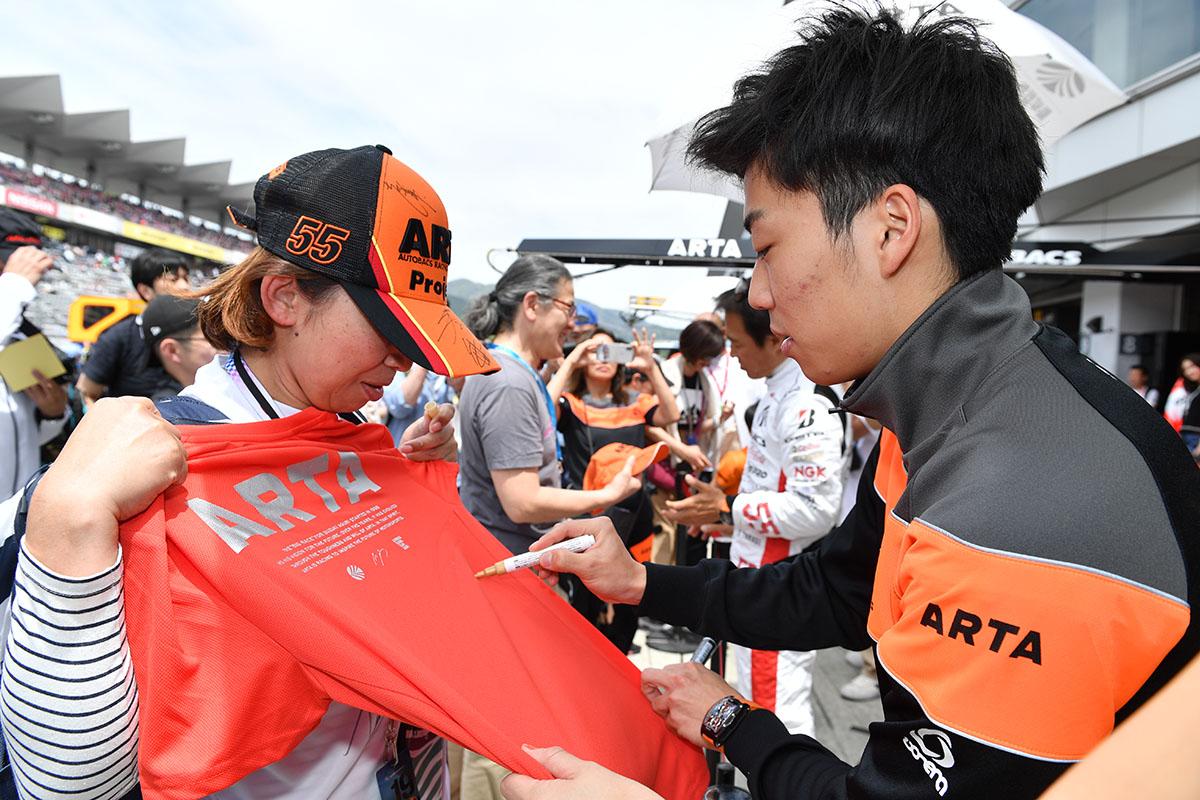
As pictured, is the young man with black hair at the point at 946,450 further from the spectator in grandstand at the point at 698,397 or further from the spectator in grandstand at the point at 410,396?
the spectator in grandstand at the point at 698,397

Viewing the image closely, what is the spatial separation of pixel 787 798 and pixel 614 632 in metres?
2.88

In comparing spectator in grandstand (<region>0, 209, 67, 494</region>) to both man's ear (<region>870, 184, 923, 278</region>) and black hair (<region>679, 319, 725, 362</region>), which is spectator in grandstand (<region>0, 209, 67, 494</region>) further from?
black hair (<region>679, 319, 725, 362</region>)

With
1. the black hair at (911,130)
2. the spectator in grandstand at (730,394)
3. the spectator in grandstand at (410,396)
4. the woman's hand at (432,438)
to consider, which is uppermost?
the black hair at (911,130)

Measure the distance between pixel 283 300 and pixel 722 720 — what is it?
1.08 m

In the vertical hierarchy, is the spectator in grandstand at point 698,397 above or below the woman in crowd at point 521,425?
below

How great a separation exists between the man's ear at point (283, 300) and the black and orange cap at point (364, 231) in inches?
2.7

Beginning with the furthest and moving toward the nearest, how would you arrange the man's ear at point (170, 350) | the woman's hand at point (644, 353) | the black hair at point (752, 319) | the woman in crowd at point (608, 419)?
1. the woman's hand at point (644, 353)
2. the woman in crowd at point (608, 419)
3. the man's ear at point (170, 350)
4. the black hair at point (752, 319)

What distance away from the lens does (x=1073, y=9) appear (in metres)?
13.0

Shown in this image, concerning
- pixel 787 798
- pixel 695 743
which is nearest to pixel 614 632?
pixel 695 743

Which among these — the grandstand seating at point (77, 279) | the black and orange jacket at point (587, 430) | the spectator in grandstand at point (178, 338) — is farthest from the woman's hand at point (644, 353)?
the grandstand seating at point (77, 279)

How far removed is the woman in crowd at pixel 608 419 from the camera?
381 centimetres

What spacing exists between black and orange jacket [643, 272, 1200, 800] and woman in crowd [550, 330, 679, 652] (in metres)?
2.00

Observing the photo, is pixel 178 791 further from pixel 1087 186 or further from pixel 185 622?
pixel 1087 186

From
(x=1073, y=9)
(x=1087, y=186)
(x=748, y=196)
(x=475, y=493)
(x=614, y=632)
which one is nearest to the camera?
(x=748, y=196)
